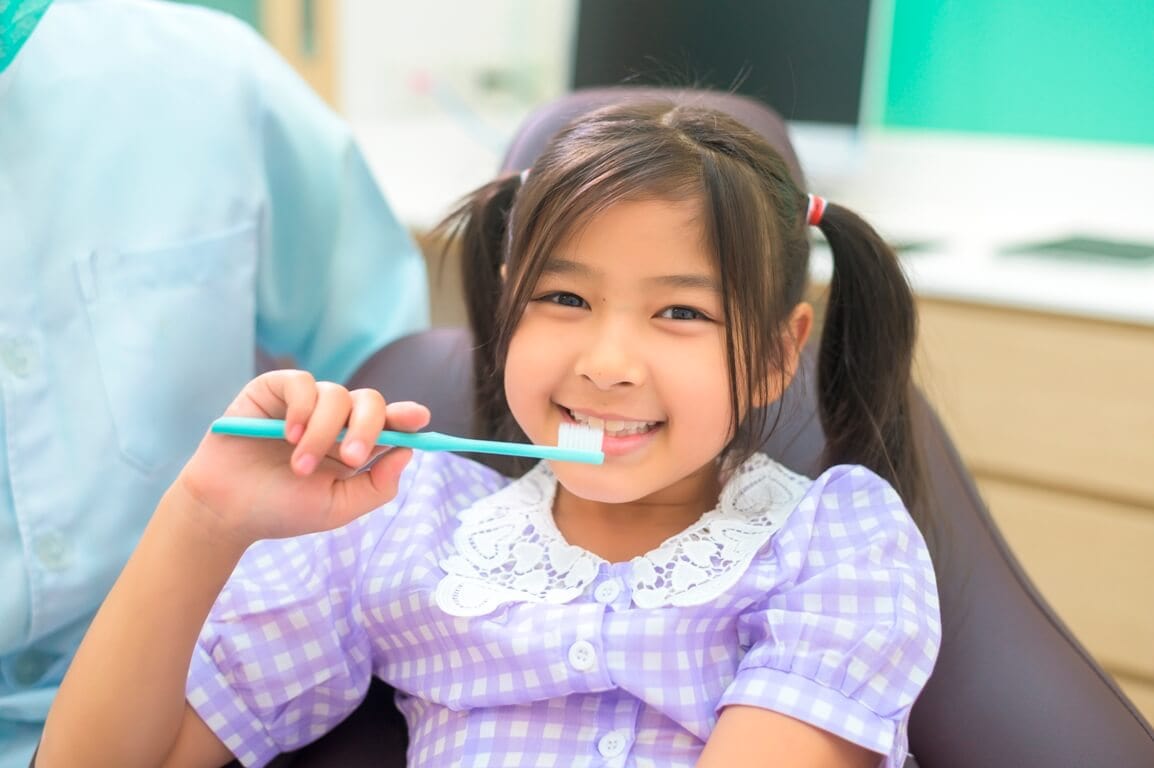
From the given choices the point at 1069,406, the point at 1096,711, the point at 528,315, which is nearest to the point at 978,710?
the point at 1096,711

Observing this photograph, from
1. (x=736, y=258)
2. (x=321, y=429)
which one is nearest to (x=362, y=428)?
(x=321, y=429)

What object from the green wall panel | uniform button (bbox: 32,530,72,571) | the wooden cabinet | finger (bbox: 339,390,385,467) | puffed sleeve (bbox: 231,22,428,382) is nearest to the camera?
finger (bbox: 339,390,385,467)

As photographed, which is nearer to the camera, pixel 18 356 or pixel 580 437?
pixel 580 437

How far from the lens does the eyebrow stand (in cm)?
73

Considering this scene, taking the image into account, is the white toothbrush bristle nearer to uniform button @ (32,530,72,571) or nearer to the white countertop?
uniform button @ (32,530,72,571)

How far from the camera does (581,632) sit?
76cm

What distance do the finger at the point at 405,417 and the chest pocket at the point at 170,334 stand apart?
351mm

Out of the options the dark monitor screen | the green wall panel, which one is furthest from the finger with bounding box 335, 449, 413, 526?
the green wall panel

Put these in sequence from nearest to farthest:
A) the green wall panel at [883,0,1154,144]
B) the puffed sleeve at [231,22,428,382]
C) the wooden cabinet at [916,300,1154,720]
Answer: the puffed sleeve at [231,22,428,382]
the wooden cabinet at [916,300,1154,720]
the green wall panel at [883,0,1154,144]

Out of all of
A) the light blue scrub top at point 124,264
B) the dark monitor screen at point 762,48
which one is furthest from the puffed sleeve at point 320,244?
the dark monitor screen at point 762,48

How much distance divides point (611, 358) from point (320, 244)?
476mm

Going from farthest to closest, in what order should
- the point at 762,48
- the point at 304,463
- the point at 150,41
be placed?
the point at 762,48
the point at 150,41
the point at 304,463

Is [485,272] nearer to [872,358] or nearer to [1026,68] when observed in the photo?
[872,358]

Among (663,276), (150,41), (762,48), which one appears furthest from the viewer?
(762,48)
